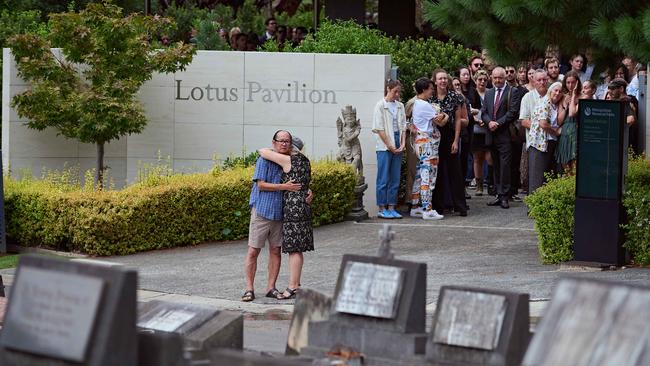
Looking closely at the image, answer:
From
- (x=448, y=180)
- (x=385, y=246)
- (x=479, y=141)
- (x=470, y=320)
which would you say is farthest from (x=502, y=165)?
(x=470, y=320)

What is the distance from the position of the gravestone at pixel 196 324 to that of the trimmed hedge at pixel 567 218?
20.9 ft

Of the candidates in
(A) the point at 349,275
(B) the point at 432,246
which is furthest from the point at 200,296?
(A) the point at 349,275

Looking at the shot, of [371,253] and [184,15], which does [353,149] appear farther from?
Answer: [184,15]

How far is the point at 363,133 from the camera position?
19516 millimetres

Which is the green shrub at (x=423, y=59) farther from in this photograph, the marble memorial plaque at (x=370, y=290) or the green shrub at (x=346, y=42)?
the marble memorial plaque at (x=370, y=290)

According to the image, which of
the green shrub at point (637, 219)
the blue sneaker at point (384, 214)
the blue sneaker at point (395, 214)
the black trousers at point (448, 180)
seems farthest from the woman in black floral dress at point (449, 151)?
the green shrub at point (637, 219)

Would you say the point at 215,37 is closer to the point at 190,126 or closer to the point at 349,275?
the point at 190,126

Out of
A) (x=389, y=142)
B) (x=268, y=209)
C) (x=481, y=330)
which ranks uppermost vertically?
(x=389, y=142)

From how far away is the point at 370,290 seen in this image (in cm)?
902

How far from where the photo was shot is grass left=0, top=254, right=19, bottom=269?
631 inches

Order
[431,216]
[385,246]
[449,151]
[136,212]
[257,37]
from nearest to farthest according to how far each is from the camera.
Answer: [385,246] → [136,212] → [431,216] → [449,151] → [257,37]

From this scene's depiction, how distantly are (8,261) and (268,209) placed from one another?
4.04m

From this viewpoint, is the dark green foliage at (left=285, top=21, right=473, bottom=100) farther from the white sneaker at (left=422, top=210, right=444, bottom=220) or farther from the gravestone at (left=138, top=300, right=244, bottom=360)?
the gravestone at (left=138, top=300, right=244, bottom=360)

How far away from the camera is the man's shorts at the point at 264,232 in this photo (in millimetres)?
13805
